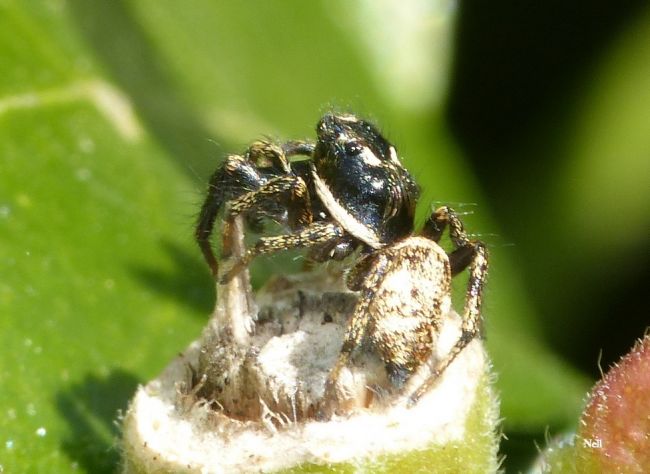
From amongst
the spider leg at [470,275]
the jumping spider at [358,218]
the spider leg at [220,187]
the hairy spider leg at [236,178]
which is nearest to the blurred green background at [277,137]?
the spider leg at [470,275]

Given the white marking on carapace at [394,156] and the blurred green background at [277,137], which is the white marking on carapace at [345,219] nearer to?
the white marking on carapace at [394,156]

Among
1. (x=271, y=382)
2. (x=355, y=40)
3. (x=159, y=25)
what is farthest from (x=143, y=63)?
(x=271, y=382)

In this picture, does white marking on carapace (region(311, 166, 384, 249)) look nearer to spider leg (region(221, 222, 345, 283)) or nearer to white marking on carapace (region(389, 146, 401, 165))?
spider leg (region(221, 222, 345, 283))

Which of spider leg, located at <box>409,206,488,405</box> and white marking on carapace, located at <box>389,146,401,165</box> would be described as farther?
white marking on carapace, located at <box>389,146,401,165</box>

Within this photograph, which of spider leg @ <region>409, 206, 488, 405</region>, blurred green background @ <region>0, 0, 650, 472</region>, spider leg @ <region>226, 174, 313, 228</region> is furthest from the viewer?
blurred green background @ <region>0, 0, 650, 472</region>

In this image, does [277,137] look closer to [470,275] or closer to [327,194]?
[327,194]

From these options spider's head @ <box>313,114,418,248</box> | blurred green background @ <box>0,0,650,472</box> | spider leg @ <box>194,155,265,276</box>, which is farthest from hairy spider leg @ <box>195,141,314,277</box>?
blurred green background @ <box>0,0,650,472</box>

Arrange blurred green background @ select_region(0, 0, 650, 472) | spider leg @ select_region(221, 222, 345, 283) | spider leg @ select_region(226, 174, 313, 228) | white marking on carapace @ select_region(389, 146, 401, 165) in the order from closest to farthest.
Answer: spider leg @ select_region(221, 222, 345, 283), spider leg @ select_region(226, 174, 313, 228), white marking on carapace @ select_region(389, 146, 401, 165), blurred green background @ select_region(0, 0, 650, 472)
